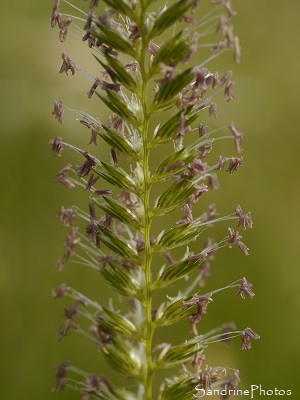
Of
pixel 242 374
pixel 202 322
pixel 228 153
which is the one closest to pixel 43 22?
pixel 228 153

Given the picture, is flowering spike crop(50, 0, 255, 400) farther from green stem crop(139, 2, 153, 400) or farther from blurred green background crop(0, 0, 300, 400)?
blurred green background crop(0, 0, 300, 400)

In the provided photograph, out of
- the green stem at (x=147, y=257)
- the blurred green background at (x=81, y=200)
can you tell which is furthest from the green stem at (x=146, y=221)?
the blurred green background at (x=81, y=200)

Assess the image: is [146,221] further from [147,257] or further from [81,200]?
[81,200]

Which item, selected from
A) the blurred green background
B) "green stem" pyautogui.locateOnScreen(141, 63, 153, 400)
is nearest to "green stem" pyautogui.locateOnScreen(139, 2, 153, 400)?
"green stem" pyautogui.locateOnScreen(141, 63, 153, 400)

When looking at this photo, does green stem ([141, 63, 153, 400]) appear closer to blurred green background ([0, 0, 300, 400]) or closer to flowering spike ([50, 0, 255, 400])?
flowering spike ([50, 0, 255, 400])

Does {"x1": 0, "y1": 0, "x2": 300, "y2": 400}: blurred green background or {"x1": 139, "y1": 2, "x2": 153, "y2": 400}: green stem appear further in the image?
{"x1": 0, "y1": 0, "x2": 300, "y2": 400}: blurred green background

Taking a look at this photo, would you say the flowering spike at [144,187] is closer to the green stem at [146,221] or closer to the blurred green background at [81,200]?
the green stem at [146,221]

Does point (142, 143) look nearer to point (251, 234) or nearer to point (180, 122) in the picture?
point (180, 122)

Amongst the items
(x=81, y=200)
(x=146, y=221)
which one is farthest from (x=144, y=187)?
(x=81, y=200)

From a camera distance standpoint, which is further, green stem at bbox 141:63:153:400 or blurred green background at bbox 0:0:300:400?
blurred green background at bbox 0:0:300:400
